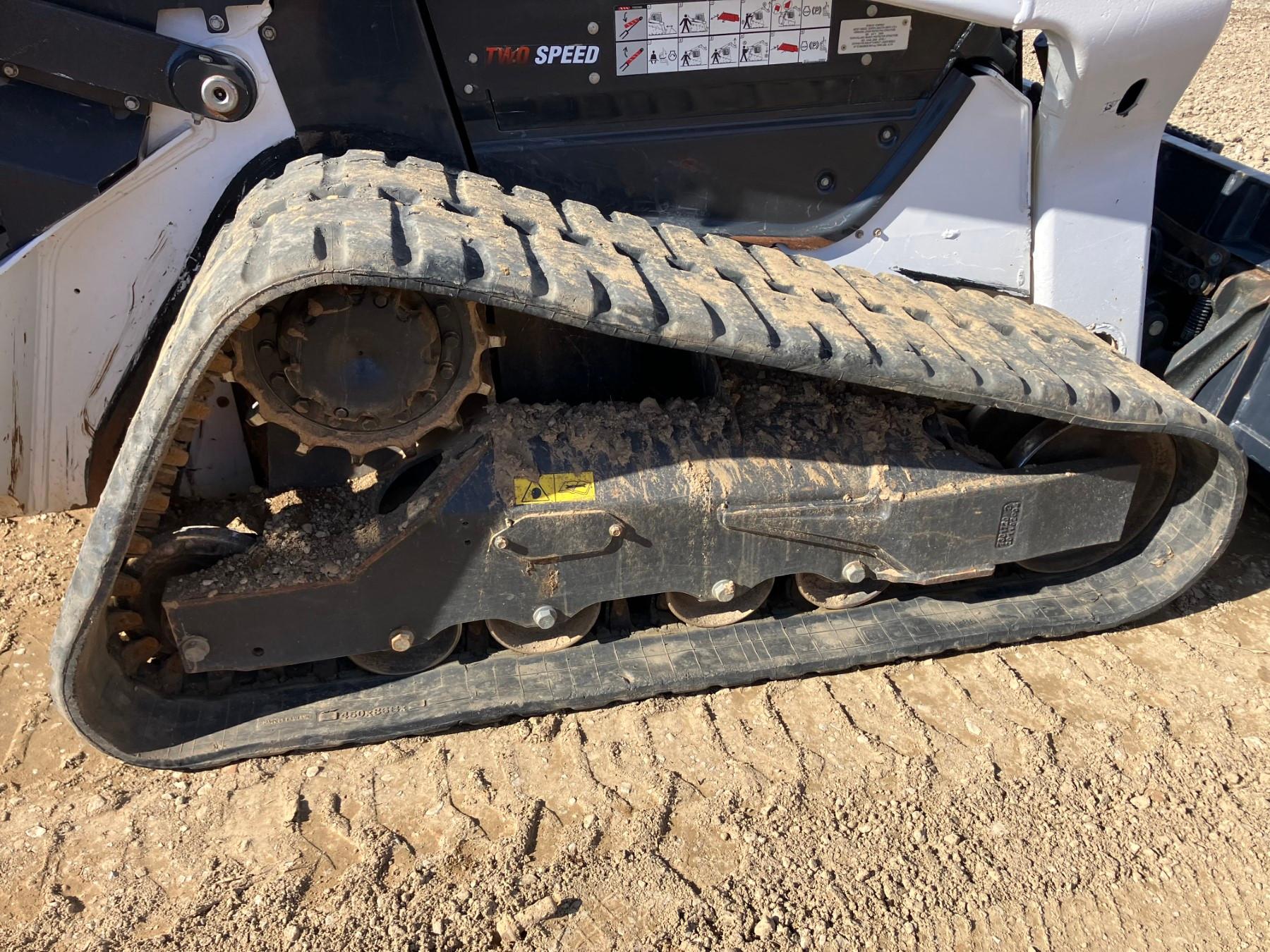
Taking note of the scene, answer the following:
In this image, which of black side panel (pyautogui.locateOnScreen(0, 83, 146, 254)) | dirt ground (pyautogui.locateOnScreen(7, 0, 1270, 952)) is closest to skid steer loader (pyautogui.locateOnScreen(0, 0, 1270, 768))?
black side panel (pyautogui.locateOnScreen(0, 83, 146, 254))

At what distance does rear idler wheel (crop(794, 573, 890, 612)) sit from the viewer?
2521 mm

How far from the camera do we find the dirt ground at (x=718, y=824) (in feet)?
6.33

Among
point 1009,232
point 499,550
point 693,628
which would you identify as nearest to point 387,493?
point 499,550

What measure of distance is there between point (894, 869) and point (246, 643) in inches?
56.4

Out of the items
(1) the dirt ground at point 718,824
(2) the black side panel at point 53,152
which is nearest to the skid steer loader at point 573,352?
(2) the black side panel at point 53,152

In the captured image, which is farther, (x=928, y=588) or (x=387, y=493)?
(x=928, y=588)

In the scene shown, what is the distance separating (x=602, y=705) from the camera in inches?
95.3

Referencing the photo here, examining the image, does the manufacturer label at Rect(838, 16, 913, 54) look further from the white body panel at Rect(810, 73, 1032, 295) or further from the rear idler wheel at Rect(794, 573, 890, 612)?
the rear idler wheel at Rect(794, 573, 890, 612)

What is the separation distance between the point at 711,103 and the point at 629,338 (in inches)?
31.7

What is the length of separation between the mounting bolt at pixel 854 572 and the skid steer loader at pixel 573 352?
21 mm

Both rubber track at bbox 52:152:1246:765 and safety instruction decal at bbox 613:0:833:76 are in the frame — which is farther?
safety instruction decal at bbox 613:0:833:76

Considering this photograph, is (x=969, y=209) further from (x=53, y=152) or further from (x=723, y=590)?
(x=53, y=152)

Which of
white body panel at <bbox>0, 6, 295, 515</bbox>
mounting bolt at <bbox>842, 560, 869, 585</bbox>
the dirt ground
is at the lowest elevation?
the dirt ground

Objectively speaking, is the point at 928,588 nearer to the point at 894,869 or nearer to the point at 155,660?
the point at 894,869
